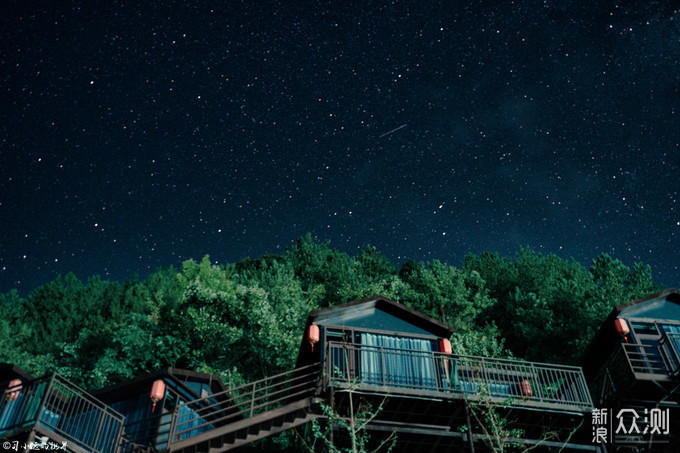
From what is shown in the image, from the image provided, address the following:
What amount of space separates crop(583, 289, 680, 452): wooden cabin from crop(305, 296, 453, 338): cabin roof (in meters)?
5.89

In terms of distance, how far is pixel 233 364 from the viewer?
27.5 meters

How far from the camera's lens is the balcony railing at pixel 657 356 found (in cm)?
1680

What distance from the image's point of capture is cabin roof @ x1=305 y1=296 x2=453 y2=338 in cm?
1894

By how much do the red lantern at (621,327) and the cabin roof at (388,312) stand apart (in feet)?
19.5

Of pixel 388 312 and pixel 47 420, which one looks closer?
pixel 47 420

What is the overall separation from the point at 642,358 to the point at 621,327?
4.05 feet

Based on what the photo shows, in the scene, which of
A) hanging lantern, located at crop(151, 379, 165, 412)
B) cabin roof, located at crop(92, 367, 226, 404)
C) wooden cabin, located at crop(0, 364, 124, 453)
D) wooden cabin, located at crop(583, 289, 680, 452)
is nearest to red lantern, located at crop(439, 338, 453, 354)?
wooden cabin, located at crop(583, 289, 680, 452)

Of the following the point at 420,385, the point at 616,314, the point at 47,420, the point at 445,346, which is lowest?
the point at 47,420

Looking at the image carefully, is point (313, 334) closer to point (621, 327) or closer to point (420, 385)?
point (420, 385)

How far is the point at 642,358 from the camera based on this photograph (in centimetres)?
1862

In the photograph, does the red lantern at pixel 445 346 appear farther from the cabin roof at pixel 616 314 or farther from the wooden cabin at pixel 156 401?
the wooden cabin at pixel 156 401

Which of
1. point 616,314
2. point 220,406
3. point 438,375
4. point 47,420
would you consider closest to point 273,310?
point 220,406

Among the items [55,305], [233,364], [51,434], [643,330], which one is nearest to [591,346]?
[643,330]

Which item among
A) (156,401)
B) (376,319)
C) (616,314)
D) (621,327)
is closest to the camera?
(156,401)
